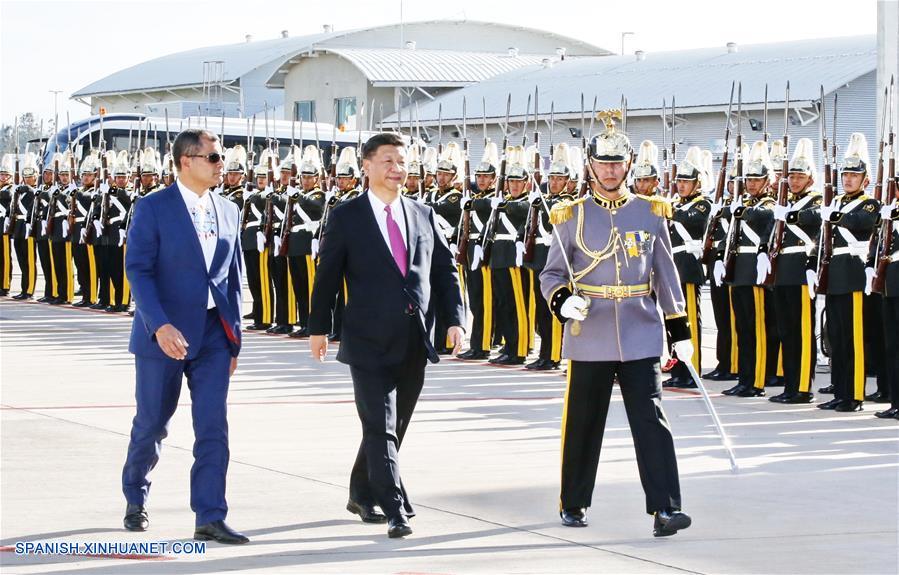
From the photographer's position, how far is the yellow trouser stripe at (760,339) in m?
12.8

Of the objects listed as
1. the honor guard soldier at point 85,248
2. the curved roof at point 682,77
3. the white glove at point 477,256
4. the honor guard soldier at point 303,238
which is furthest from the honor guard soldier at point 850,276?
the curved roof at point 682,77

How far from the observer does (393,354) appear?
7246 mm

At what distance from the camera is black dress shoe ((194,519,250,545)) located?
683cm

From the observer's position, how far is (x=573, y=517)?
732 centimetres

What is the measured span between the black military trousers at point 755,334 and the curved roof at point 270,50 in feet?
133

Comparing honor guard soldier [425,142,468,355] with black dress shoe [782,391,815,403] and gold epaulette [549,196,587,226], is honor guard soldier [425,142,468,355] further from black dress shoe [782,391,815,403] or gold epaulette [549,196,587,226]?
gold epaulette [549,196,587,226]

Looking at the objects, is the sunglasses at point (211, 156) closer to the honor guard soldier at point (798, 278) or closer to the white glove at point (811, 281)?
the white glove at point (811, 281)

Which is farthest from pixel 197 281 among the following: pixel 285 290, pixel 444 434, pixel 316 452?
pixel 285 290

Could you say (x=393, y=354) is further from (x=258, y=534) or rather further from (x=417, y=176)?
(x=417, y=176)

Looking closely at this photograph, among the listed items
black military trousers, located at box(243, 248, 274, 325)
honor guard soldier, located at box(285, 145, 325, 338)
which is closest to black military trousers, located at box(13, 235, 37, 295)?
black military trousers, located at box(243, 248, 274, 325)

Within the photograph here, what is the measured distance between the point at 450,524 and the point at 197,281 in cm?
147

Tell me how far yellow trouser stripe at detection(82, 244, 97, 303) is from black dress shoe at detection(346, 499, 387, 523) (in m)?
15.0

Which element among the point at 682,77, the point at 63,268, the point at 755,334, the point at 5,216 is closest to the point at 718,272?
the point at 755,334

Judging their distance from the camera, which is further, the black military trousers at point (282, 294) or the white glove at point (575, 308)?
the black military trousers at point (282, 294)
